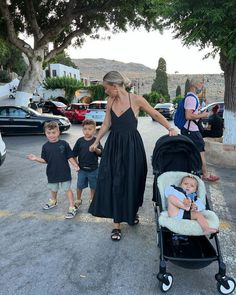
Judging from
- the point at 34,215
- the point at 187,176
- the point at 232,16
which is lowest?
the point at 34,215

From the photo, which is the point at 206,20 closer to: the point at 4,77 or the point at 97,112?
the point at 97,112

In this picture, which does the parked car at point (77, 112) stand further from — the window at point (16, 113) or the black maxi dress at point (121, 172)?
the black maxi dress at point (121, 172)

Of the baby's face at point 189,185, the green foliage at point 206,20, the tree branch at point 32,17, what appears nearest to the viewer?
the baby's face at point 189,185

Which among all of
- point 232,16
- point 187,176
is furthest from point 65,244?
point 232,16

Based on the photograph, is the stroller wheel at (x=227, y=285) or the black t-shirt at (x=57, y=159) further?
the black t-shirt at (x=57, y=159)

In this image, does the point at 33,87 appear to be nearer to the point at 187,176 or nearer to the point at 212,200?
the point at 212,200

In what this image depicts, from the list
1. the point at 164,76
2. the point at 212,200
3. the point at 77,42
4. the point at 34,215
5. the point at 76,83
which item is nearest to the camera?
the point at 34,215

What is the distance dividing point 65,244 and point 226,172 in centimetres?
451

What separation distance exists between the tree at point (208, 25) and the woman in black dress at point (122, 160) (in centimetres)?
378

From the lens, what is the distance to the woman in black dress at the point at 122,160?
385 centimetres

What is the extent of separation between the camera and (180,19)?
7.40 m

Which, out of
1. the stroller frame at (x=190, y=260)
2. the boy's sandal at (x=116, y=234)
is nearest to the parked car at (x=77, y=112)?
the boy's sandal at (x=116, y=234)

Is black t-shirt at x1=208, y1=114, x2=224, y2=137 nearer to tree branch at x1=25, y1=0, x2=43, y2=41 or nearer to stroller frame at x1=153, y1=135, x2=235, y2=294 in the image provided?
stroller frame at x1=153, y1=135, x2=235, y2=294

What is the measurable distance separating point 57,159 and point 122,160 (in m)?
1.34
